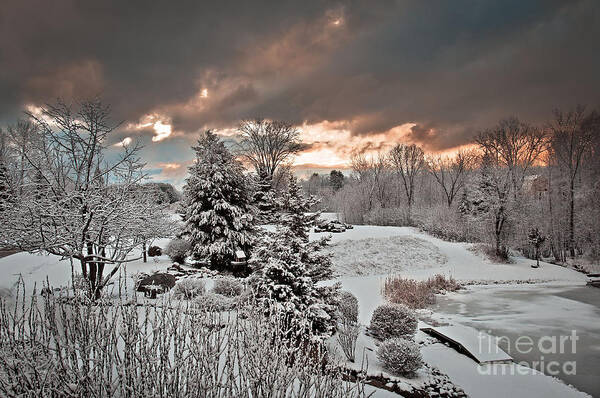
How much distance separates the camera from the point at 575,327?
670cm

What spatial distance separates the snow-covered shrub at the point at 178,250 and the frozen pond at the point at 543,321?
1303 centimetres

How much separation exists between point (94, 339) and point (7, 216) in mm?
6391

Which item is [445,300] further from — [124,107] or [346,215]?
[346,215]

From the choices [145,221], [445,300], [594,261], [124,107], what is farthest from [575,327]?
[124,107]

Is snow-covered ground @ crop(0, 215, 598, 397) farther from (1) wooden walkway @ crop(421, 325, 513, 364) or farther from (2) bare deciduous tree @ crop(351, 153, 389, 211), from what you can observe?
(2) bare deciduous tree @ crop(351, 153, 389, 211)

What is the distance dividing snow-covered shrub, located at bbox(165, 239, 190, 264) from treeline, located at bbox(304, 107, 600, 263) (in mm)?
17186

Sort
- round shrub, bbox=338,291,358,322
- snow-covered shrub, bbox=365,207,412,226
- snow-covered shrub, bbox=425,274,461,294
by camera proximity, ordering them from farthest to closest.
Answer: snow-covered shrub, bbox=365,207,412,226 < snow-covered shrub, bbox=425,274,461,294 < round shrub, bbox=338,291,358,322

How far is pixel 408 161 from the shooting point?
32812 millimetres

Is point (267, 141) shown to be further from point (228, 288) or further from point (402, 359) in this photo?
point (402, 359)

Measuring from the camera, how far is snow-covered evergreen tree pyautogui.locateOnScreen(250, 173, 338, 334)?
17.9ft

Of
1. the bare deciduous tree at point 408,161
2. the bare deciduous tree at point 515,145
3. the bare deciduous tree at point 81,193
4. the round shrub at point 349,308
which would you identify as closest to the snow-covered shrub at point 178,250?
the bare deciduous tree at point 81,193

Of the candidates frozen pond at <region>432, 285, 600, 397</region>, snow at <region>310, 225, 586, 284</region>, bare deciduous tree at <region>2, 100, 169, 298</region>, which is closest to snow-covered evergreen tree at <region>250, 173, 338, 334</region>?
bare deciduous tree at <region>2, 100, 169, 298</region>

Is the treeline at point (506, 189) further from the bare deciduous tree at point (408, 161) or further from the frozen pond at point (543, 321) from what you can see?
the frozen pond at point (543, 321)

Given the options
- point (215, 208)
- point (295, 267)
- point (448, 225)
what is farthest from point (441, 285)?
point (215, 208)
